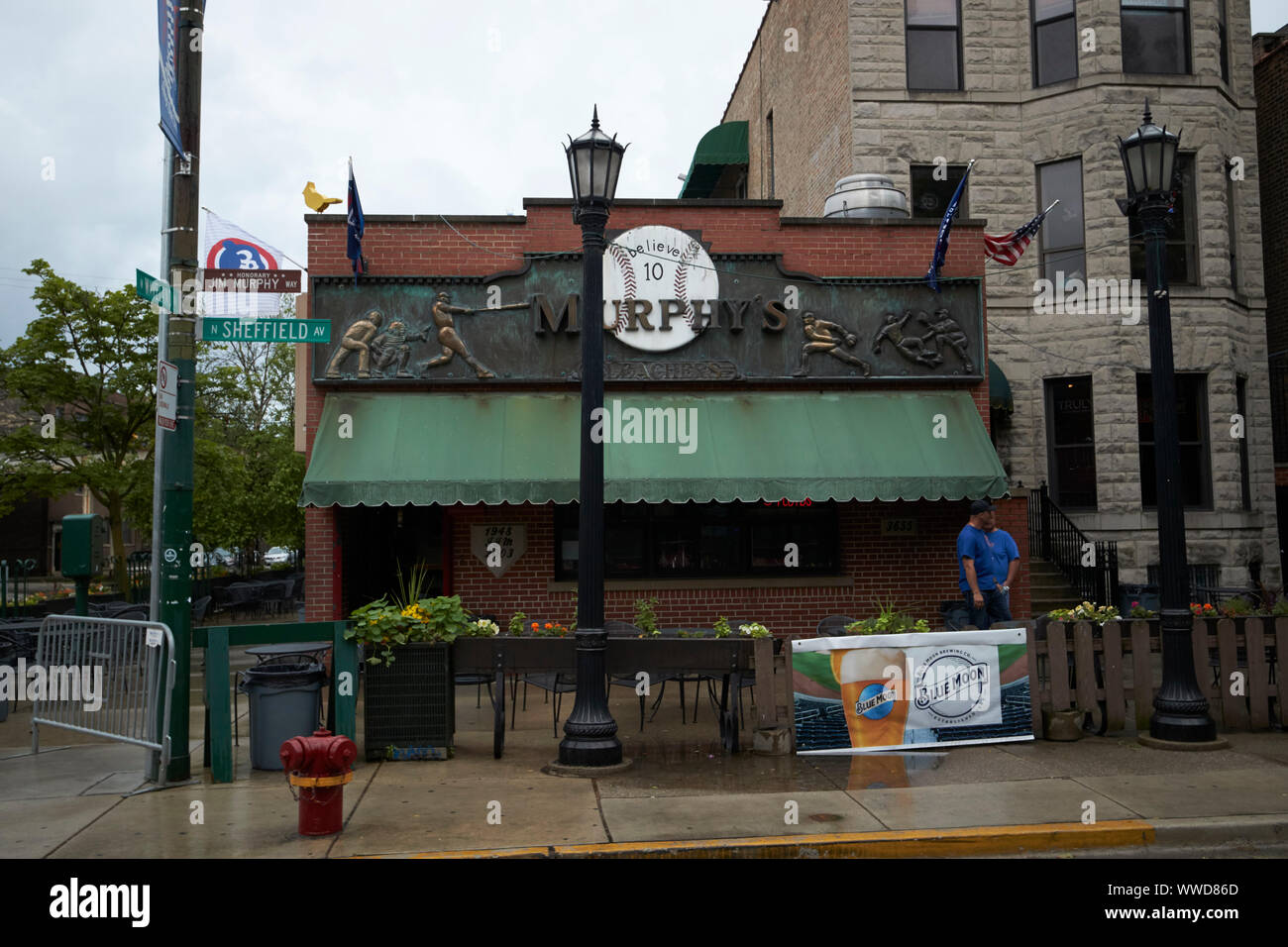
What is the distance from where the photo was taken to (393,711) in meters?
8.64

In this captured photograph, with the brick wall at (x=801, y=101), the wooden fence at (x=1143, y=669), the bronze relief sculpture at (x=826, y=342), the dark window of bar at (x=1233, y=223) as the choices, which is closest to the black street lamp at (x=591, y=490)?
the wooden fence at (x=1143, y=669)

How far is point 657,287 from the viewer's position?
13.0 m

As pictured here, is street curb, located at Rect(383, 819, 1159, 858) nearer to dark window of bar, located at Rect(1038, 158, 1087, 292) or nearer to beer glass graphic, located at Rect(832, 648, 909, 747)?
beer glass graphic, located at Rect(832, 648, 909, 747)

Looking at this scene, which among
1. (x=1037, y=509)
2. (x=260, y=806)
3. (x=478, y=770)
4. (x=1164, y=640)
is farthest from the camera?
(x=1037, y=509)

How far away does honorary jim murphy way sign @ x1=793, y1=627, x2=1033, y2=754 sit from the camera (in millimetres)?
8602

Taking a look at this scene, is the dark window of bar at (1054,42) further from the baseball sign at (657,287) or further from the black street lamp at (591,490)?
the black street lamp at (591,490)

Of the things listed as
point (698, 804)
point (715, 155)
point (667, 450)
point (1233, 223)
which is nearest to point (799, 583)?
point (667, 450)

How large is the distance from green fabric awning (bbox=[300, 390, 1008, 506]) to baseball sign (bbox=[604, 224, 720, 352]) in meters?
0.80

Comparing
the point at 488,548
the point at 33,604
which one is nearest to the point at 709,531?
the point at 488,548

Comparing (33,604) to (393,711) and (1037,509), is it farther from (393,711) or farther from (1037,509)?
(1037,509)

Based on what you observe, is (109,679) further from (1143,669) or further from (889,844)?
(1143,669)

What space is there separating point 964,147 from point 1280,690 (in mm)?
10336

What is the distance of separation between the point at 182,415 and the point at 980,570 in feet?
24.5

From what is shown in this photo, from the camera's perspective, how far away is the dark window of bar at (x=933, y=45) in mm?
16906
